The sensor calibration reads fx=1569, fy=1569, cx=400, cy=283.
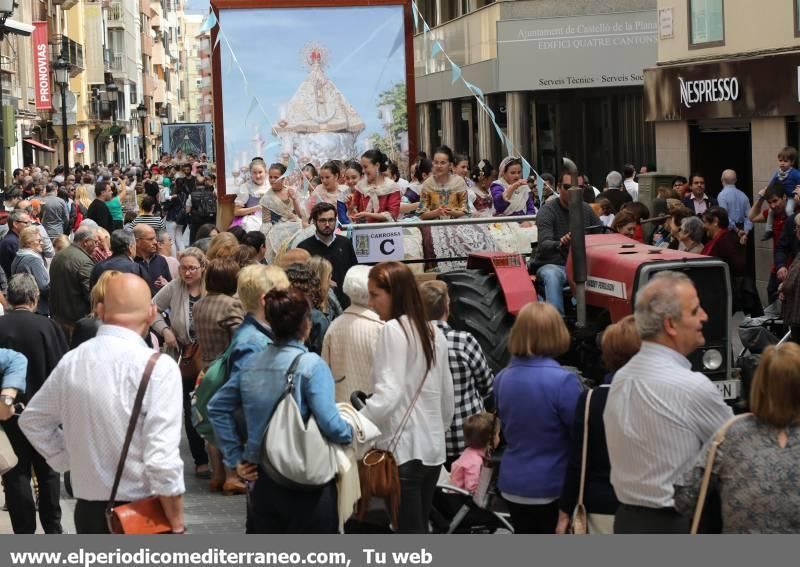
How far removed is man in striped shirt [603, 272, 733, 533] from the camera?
5.51 m

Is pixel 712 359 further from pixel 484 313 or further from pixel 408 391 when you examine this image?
pixel 408 391

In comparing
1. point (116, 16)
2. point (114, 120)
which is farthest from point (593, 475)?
point (116, 16)

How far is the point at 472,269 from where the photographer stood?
1249 cm

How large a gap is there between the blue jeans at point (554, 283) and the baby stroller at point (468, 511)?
3.33m

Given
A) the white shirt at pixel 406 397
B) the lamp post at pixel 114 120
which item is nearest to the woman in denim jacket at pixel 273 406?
the white shirt at pixel 406 397

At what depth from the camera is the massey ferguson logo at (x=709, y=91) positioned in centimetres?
2122

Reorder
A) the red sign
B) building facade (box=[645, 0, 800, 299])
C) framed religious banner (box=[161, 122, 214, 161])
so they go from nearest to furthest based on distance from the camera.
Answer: building facade (box=[645, 0, 800, 299]), the red sign, framed religious banner (box=[161, 122, 214, 161])

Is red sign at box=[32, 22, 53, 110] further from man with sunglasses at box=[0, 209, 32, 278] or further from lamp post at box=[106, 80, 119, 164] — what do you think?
man with sunglasses at box=[0, 209, 32, 278]

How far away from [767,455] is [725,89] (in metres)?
16.9

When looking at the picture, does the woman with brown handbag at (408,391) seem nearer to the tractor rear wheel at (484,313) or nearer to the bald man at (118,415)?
the bald man at (118,415)

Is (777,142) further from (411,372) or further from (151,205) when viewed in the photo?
(411,372)

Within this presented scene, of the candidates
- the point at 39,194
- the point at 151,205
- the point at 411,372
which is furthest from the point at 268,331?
the point at 39,194

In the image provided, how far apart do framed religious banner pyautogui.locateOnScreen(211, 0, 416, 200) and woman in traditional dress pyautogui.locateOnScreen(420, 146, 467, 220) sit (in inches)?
151

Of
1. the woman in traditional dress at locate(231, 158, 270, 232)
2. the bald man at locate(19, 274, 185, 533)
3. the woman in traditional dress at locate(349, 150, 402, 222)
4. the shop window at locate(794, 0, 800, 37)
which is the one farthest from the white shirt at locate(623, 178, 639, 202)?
the bald man at locate(19, 274, 185, 533)
